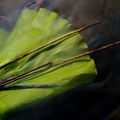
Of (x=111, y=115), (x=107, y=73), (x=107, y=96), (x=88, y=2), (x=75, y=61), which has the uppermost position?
(x=88, y=2)

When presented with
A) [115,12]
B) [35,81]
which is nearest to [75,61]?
[35,81]

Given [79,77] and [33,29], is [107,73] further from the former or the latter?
[33,29]

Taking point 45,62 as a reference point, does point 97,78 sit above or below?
below

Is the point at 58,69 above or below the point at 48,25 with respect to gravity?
below
